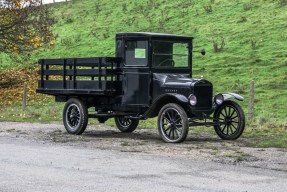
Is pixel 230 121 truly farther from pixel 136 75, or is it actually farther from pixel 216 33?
pixel 216 33

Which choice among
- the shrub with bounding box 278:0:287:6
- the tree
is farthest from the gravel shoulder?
the shrub with bounding box 278:0:287:6

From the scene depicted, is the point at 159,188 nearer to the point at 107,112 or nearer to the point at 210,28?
the point at 107,112

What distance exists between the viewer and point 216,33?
34.0m

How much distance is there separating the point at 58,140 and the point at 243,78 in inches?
511

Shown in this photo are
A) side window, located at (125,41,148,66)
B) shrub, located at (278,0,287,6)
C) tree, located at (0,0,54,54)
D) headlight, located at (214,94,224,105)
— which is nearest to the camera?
headlight, located at (214,94,224,105)

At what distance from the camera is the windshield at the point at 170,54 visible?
622 inches

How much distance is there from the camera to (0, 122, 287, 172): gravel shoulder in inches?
465

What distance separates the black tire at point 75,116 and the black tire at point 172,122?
2441mm

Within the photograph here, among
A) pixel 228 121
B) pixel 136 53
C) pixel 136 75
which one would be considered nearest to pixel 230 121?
pixel 228 121

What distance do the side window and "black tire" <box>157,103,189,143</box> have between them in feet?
5.04

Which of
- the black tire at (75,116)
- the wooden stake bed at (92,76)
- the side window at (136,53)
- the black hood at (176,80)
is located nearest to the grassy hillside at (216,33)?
the black hood at (176,80)

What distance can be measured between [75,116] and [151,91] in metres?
2.33

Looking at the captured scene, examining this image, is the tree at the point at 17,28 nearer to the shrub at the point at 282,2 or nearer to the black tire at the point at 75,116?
the shrub at the point at 282,2

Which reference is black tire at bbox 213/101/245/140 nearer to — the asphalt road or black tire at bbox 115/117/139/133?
black tire at bbox 115/117/139/133
